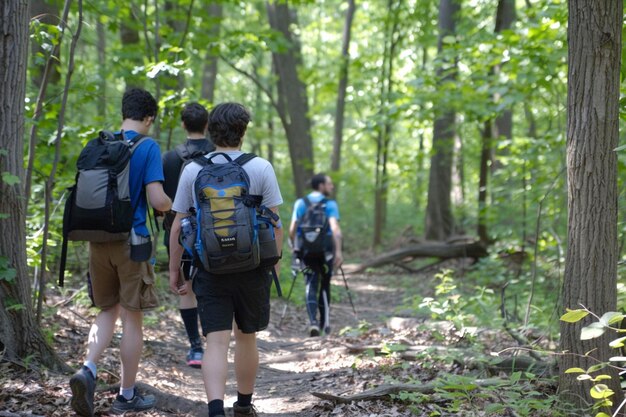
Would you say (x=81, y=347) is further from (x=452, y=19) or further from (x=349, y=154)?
(x=349, y=154)

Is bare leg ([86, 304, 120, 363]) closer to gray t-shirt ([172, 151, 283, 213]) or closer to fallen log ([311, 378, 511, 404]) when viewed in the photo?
gray t-shirt ([172, 151, 283, 213])

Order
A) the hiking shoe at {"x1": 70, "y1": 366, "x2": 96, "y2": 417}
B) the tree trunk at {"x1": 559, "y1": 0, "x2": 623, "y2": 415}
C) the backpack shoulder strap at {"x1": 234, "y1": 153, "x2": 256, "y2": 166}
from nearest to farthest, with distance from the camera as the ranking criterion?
the hiking shoe at {"x1": 70, "y1": 366, "x2": 96, "y2": 417} → the backpack shoulder strap at {"x1": 234, "y1": 153, "x2": 256, "y2": 166} → the tree trunk at {"x1": 559, "y1": 0, "x2": 623, "y2": 415}

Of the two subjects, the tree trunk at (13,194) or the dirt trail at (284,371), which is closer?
the tree trunk at (13,194)

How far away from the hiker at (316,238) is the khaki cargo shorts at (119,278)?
3.44m

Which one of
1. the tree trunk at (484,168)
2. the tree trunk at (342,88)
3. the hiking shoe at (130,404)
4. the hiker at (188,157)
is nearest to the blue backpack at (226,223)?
the hiking shoe at (130,404)

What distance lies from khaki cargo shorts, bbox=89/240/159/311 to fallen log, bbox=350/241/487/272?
34.4 feet

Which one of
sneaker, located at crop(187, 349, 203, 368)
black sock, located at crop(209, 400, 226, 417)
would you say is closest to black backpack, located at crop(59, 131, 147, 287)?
black sock, located at crop(209, 400, 226, 417)

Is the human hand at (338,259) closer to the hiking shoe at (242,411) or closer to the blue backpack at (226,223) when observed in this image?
the hiking shoe at (242,411)

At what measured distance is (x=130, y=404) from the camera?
4.12m

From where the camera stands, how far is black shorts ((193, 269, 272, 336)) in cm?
366

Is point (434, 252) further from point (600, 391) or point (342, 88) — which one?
point (600, 391)

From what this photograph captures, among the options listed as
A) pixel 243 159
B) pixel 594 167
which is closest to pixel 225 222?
pixel 243 159

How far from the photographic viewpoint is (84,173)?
12.9 feet

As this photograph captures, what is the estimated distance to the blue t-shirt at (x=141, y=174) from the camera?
4074mm
